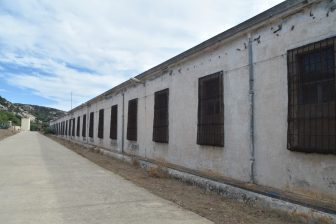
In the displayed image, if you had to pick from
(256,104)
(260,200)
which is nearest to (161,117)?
(256,104)

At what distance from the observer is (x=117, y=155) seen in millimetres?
18562

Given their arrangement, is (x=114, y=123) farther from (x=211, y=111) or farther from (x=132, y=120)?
(x=211, y=111)

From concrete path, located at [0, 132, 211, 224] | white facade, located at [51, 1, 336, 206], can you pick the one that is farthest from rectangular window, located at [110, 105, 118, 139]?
concrete path, located at [0, 132, 211, 224]

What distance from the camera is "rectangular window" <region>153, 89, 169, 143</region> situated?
44.5 ft

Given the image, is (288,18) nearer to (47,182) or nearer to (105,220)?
(105,220)

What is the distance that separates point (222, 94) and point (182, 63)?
9.39 ft

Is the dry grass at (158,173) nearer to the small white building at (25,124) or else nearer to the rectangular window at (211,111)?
the rectangular window at (211,111)

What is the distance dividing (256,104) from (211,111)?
2087 mm

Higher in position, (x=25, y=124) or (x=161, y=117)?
(x=25, y=124)

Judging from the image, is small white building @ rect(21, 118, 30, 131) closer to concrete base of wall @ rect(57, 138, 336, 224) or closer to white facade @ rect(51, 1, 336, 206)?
white facade @ rect(51, 1, 336, 206)

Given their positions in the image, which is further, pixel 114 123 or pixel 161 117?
pixel 114 123

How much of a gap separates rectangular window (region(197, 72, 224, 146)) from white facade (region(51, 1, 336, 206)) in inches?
6.8

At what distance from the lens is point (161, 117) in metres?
14.1

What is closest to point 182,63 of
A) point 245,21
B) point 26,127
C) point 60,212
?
point 245,21
